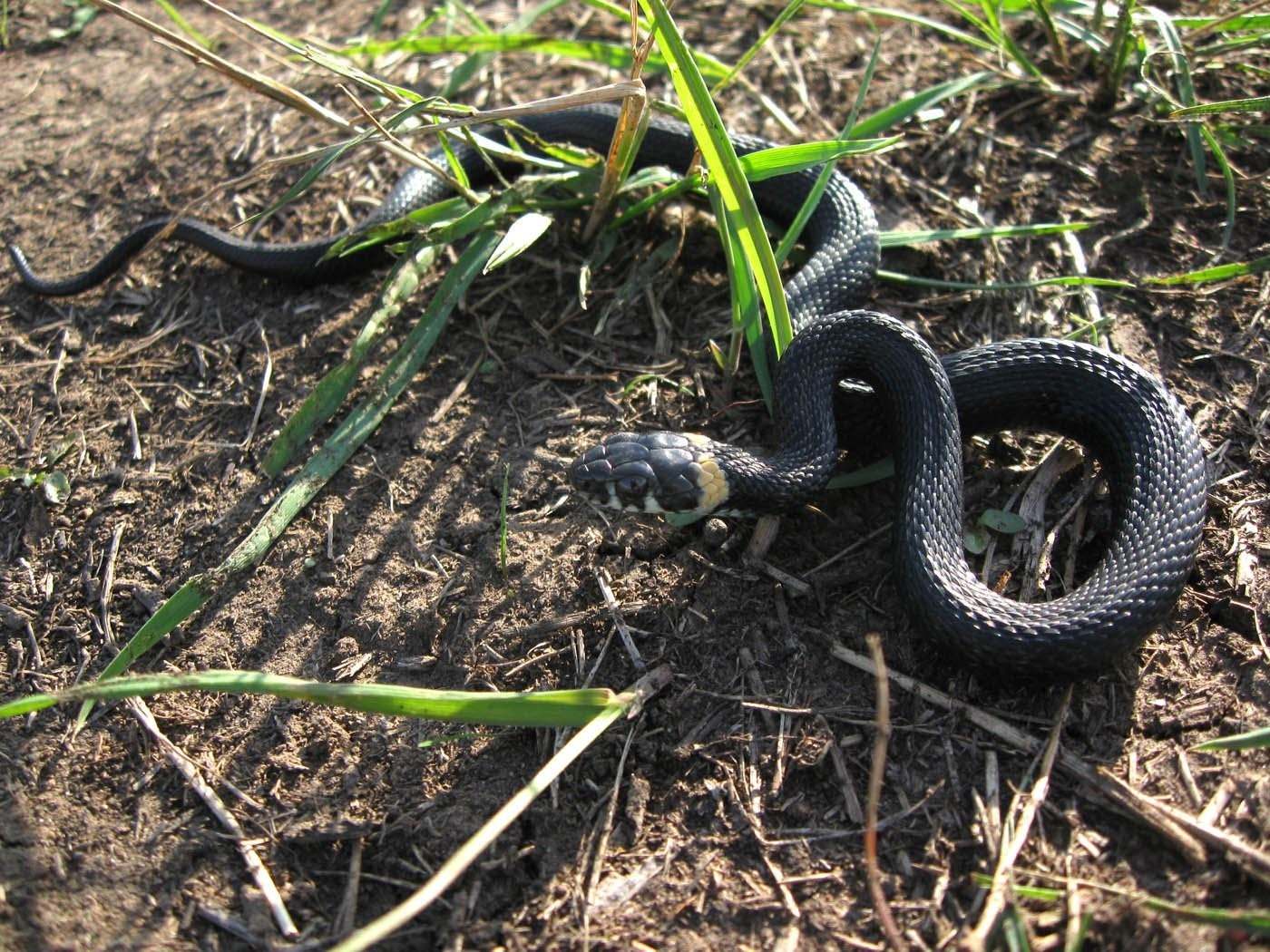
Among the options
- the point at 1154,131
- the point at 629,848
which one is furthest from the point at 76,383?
the point at 1154,131

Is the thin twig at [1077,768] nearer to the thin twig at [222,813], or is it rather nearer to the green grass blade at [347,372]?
the thin twig at [222,813]

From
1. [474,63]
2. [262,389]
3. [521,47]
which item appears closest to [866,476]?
[262,389]

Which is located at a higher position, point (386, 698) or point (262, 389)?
point (262, 389)

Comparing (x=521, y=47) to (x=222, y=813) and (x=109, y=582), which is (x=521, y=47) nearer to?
(x=109, y=582)

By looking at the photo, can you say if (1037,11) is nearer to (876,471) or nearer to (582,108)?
(582,108)

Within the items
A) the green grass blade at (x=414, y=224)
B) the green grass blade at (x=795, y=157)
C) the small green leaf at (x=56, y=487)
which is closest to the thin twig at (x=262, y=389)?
the green grass blade at (x=414, y=224)

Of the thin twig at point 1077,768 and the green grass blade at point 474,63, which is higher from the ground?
the green grass blade at point 474,63
